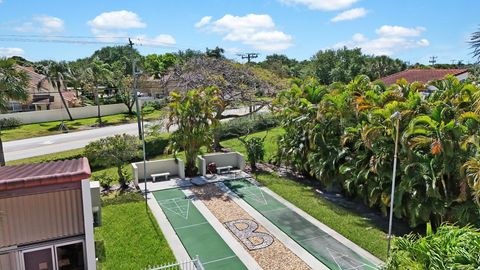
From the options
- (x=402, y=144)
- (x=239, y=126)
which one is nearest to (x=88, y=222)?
(x=402, y=144)

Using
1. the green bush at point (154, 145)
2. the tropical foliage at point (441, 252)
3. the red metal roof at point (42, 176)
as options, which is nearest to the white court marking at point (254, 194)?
the green bush at point (154, 145)

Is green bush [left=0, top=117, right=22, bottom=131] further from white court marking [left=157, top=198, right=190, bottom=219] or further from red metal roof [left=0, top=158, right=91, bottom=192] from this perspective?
red metal roof [left=0, top=158, right=91, bottom=192]

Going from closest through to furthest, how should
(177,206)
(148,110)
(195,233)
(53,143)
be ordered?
(195,233), (177,206), (53,143), (148,110)

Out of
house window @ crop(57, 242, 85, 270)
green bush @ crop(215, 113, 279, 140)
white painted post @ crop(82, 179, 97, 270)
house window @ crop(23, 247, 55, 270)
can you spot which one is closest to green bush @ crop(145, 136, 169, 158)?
green bush @ crop(215, 113, 279, 140)

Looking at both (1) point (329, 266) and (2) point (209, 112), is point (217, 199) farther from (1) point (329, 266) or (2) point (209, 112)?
(1) point (329, 266)

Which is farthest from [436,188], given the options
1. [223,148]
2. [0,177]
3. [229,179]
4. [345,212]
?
[223,148]

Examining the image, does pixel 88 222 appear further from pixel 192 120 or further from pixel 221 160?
pixel 221 160
